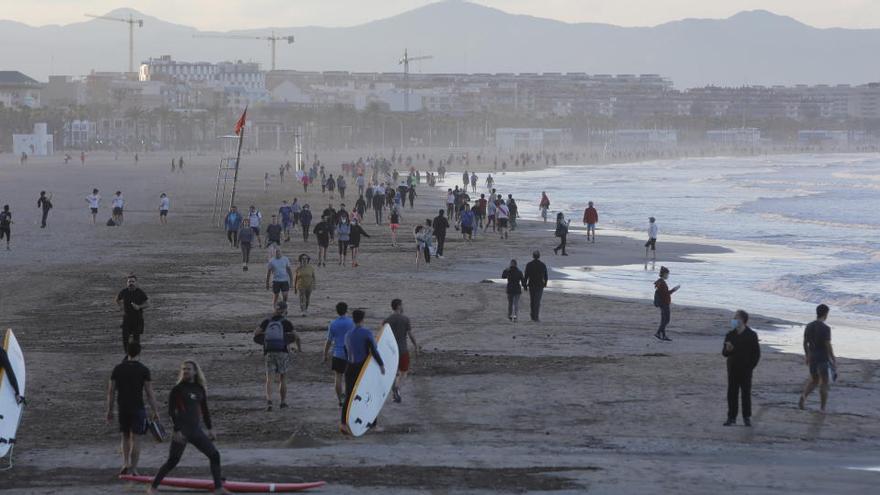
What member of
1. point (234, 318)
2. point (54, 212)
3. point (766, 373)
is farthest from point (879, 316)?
point (54, 212)

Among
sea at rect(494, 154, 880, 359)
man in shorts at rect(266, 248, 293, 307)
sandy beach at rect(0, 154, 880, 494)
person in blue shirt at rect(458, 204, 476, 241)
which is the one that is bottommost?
sea at rect(494, 154, 880, 359)

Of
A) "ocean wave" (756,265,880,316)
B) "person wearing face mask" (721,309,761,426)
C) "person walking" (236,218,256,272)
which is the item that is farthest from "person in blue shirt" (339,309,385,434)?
"person walking" (236,218,256,272)

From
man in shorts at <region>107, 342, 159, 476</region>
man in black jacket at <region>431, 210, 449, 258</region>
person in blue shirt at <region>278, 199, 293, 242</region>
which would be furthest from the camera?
person in blue shirt at <region>278, 199, 293, 242</region>

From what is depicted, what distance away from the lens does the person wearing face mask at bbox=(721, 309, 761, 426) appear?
46.8ft

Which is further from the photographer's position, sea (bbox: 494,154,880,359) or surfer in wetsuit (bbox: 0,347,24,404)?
sea (bbox: 494,154,880,359)

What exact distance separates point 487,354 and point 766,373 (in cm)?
372

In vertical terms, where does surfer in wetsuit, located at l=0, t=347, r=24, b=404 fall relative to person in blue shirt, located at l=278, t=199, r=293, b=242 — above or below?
above

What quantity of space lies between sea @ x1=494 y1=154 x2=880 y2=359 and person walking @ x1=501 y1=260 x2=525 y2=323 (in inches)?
154

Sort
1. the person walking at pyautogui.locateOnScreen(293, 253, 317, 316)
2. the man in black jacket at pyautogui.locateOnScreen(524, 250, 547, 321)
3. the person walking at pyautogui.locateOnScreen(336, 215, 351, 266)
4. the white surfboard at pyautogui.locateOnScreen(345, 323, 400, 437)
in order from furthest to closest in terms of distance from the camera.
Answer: the person walking at pyautogui.locateOnScreen(336, 215, 351, 266) < the man in black jacket at pyautogui.locateOnScreen(524, 250, 547, 321) < the person walking at pyautogui.locateOnScreen(293, 253, 317, 316) < the white surfboard at pyautogui.locateOnScreen(345, 323, 400, 437)

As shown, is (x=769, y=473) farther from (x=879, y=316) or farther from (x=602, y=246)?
(x=602, y=246)

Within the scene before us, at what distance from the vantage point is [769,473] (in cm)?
1239

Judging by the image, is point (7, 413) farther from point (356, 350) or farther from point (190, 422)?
point (356, 350)

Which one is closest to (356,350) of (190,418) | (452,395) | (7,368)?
(452,395)

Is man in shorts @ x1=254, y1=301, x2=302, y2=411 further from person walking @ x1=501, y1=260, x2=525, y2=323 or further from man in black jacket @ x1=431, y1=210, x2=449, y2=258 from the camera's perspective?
man in black jacket @ x1=431, y1=210, x2=449, y2=258
